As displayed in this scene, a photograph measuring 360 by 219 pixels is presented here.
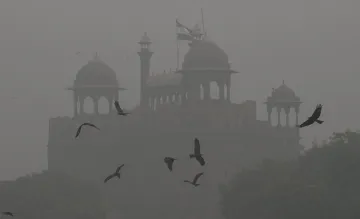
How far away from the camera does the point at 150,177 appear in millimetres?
64562

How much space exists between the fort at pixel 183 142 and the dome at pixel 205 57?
2.0 inches

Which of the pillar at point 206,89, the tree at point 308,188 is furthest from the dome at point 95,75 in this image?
the tree at point 308,188

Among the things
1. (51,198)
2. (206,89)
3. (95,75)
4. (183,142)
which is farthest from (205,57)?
(51,198)

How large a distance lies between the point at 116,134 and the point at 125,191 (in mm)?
3746

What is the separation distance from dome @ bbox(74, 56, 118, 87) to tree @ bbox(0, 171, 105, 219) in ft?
42.2

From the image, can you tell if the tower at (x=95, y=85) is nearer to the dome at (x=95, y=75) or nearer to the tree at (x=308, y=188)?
the dome at (x=95, y=75)

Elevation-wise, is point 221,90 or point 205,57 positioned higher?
point 205,57

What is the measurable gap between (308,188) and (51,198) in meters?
13.9

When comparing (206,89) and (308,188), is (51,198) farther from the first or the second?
(206,89)

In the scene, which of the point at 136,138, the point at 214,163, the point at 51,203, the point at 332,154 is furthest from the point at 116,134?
the point at 332,154

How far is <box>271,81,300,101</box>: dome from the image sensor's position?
67500mm

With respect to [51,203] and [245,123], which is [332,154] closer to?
[51,203]

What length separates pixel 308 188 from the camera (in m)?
41.7

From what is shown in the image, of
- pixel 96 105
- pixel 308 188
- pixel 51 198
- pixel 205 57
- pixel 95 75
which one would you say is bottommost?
pixel 51 198
